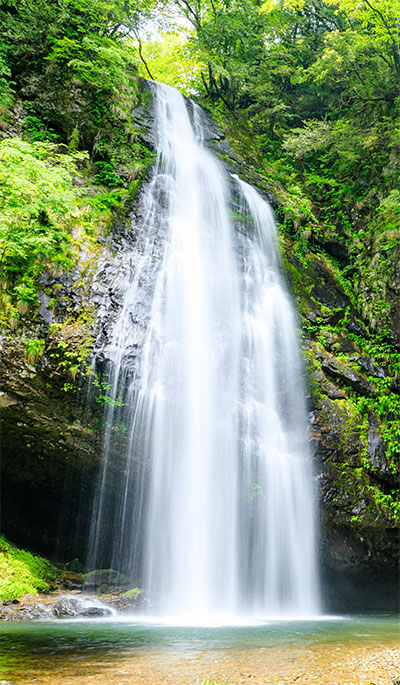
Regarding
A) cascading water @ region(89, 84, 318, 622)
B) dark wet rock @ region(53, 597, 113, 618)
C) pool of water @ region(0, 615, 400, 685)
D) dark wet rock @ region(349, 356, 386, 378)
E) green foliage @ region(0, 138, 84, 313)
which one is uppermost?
green foliage @ region(0, 138, 84, 313)

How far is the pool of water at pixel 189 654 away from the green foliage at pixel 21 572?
1421 mm

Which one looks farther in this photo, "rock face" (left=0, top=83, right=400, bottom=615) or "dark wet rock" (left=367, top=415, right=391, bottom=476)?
"dark wet rock" (left=367, top=415, right=391, bottom=476)

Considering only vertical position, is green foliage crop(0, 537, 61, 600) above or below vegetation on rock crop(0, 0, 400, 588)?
below

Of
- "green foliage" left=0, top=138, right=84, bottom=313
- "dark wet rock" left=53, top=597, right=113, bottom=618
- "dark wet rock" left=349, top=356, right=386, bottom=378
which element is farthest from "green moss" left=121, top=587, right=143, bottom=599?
"dark wet rock" left=349, top=356, right=386, bottom=378

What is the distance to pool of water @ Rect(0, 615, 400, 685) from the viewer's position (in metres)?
3.63

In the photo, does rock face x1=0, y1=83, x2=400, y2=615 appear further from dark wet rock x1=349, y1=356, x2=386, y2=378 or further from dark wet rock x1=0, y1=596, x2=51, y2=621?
dark wet rock x1=0, y1=596, x2=51, y2=621

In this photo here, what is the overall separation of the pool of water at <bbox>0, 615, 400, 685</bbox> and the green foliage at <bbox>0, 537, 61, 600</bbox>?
1.42 metres

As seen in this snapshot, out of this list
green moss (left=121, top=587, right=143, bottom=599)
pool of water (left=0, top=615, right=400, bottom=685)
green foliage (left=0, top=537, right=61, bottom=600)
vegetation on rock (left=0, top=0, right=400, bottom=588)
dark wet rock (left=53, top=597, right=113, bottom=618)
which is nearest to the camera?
pool of water (left=0, top=615, right=400, bottom=685)

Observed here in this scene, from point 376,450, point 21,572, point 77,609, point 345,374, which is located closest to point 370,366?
Answer: point 345,374

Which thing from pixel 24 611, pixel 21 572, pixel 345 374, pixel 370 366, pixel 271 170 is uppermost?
pixel 271 170

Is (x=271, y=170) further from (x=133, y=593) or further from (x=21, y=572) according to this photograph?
(x=21, y=572)

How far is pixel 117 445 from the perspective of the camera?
8664 millimetres

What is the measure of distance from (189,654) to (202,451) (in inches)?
189

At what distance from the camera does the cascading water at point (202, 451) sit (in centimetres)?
859
